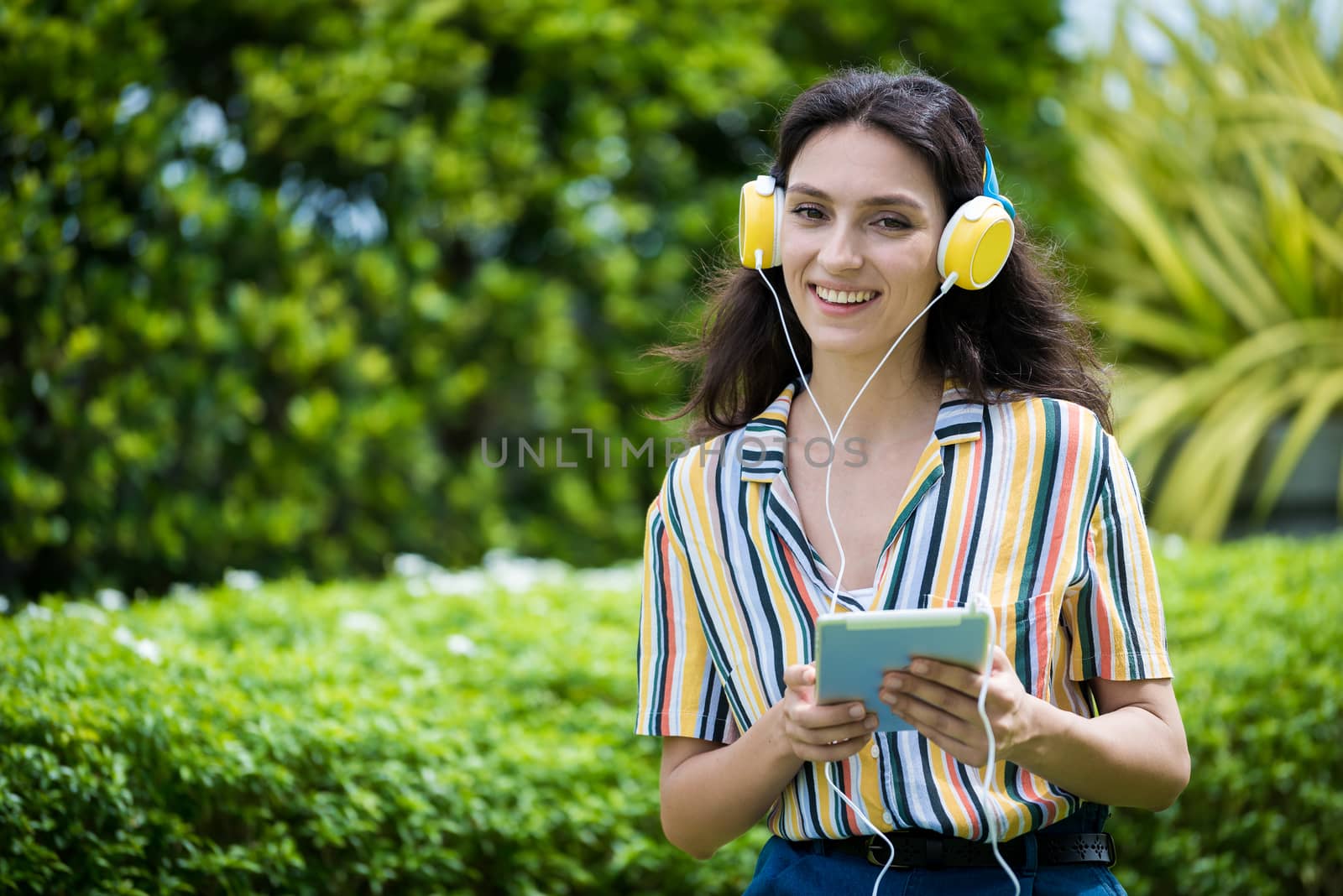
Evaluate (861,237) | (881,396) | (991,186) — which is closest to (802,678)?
(881,396)

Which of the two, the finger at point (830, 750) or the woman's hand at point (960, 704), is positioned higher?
the woman's hand at point (960, 704)

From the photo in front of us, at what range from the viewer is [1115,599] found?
1691mm

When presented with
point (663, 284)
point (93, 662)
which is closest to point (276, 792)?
point (93, 662)

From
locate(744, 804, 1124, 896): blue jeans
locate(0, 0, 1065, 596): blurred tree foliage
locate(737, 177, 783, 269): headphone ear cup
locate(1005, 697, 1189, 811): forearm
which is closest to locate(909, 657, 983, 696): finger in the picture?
locate(1005, 697, 1189, 811): forearm

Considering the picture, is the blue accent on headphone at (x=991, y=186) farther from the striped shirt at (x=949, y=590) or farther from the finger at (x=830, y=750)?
the finger at (x=830, y=750)

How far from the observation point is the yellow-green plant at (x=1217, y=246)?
5.80 meters

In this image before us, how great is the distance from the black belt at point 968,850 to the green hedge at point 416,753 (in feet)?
3.99

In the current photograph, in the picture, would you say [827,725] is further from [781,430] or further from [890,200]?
[890,200]

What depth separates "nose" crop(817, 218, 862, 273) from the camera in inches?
67.6

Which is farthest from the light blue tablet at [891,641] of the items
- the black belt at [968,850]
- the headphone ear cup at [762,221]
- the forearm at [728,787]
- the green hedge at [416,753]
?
the green hedge at [416,753]

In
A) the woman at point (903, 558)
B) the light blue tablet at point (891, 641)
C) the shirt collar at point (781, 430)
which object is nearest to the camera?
the light blue tablet at point (891, 641)

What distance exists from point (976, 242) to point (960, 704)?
636mm

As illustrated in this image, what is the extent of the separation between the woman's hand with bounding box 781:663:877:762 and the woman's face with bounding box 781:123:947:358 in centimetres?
49

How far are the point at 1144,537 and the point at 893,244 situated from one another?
524mm
